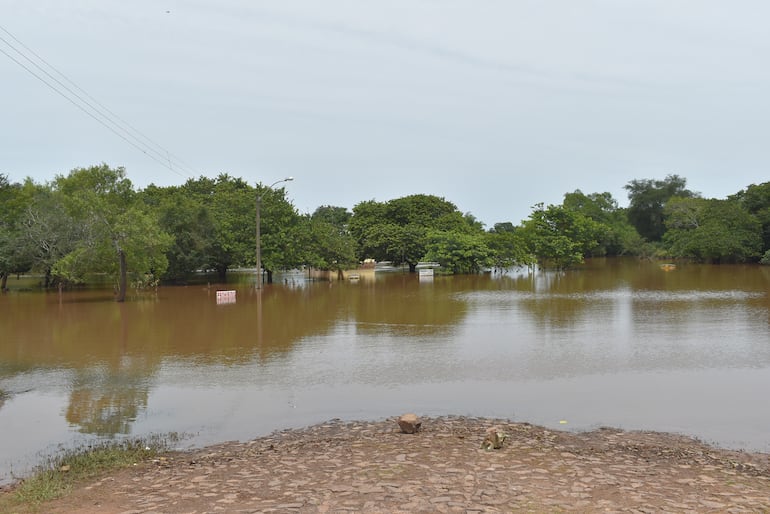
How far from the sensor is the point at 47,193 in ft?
136

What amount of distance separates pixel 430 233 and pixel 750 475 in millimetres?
48282

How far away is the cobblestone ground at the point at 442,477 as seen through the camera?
6203 mm

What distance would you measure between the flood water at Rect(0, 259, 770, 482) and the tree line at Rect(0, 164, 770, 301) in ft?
20.8

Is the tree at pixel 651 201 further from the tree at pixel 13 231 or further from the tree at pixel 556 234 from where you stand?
the tree at pixel 13 231

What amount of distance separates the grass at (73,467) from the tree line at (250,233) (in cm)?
2481

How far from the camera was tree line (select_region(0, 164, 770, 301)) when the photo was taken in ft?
109

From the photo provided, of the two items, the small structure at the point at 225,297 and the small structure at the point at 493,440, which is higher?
the small structure at the point at 225,297

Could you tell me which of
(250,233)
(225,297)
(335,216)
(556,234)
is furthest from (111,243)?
(335,216)

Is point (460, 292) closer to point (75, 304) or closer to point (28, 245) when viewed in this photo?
point (75, 304)

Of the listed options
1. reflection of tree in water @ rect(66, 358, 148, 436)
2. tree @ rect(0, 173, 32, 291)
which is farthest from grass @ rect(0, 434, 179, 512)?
tree @ rect(0, 173, 32, 291)

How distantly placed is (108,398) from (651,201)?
321 feet

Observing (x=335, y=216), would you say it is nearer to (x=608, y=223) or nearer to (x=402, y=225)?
(x=402, y=225)

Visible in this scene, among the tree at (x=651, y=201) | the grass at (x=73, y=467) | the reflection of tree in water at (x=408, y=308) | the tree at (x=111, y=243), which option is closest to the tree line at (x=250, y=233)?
the tree at (x=111, y=243)

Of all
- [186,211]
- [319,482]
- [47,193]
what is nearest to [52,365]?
[319,482]
